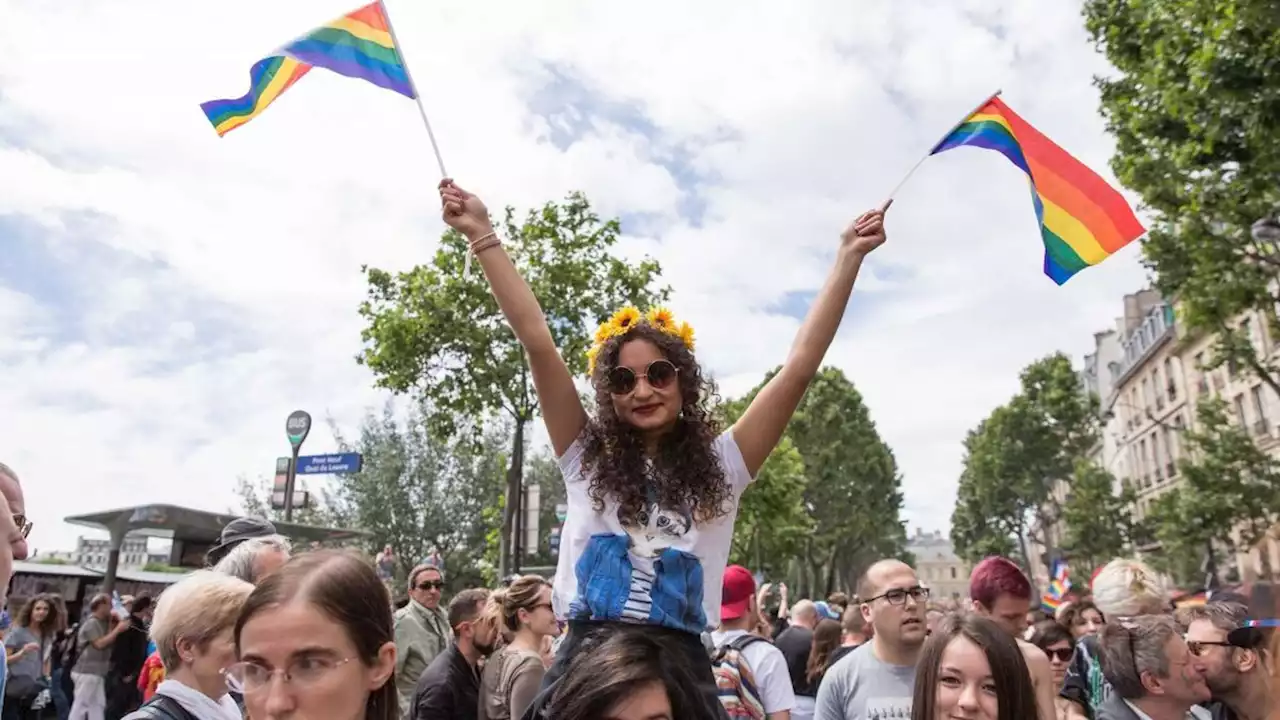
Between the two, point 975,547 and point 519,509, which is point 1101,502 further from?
point 519,509

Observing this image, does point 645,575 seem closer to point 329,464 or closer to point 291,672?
point 291,672

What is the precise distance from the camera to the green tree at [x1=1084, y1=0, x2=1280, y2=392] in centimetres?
1017

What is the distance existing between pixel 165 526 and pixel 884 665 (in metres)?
11.6

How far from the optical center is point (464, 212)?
101 inches

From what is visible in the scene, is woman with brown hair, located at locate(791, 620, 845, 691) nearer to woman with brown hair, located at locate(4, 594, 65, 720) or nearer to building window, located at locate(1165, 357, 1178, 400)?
woman with brown hair, located at locate(4, 594, 65, 720)

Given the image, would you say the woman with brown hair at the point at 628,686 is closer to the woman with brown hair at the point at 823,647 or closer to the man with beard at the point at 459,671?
the man with beard at the point at 459,671

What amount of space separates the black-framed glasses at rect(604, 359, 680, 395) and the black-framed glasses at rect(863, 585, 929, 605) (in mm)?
2052

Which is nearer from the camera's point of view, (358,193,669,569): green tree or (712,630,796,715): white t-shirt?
(712,630,796,715): white t-shirt

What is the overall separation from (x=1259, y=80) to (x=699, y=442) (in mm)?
11015

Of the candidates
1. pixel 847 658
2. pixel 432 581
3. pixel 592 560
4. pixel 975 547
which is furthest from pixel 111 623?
pixel 975 547

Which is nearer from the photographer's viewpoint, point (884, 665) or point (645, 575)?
point (645, 575)

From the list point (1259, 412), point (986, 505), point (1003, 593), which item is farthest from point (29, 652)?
point (986, 505)

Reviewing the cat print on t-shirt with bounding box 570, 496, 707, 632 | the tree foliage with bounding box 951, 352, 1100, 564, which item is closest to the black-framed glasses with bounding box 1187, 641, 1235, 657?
the cat print on t-shirt with bounding box 570, 496, 707, 632

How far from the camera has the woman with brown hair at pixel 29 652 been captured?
8234 millimetres
